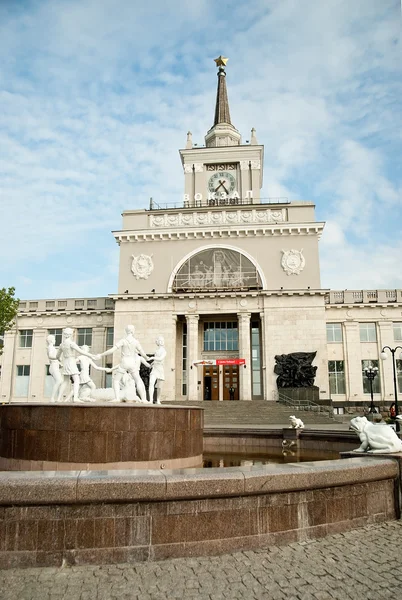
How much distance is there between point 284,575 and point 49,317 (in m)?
44.9

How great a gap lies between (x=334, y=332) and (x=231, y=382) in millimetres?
11296

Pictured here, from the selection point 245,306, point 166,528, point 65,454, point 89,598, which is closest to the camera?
point 89,598

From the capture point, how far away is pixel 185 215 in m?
45.2

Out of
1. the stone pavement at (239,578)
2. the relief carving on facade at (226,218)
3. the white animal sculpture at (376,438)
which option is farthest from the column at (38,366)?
the stone pavement at (239,578)

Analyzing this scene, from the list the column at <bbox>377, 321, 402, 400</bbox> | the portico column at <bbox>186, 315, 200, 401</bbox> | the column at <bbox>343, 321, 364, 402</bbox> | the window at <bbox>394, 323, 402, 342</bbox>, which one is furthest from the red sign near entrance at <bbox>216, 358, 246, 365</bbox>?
the window at <bbox>394, 323, 402, 342</bbox>

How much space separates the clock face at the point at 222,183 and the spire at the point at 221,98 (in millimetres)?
7672

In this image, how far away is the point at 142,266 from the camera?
4400cm

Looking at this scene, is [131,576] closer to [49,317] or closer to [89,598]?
[89,598]

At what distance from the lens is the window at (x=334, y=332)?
45.3 m

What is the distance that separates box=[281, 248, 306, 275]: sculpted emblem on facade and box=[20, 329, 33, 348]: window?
82.4ft

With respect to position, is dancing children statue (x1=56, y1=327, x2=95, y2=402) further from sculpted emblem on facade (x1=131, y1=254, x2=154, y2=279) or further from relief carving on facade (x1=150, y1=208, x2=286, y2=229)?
relief carving on facade (x1=150, y1=208, x2=286, y2=229)

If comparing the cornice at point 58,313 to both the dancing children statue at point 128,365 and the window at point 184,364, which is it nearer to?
the window at point 184,364

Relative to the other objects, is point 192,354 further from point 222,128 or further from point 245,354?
point 222,128

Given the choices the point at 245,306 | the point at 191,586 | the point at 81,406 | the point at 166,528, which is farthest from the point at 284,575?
the point at 245,306
